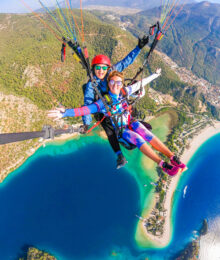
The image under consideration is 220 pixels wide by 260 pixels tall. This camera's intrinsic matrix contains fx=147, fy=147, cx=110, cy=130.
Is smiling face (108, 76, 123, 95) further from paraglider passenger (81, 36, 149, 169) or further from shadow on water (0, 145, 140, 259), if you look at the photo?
shadow on water (0, 145, 140, 259)

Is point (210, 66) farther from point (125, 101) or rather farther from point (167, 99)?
point (125, 101)

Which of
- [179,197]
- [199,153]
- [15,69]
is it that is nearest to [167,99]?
[199,153]

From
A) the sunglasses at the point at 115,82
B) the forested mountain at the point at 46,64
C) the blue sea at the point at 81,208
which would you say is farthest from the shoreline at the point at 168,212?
the sunglasses at the point at 115,82

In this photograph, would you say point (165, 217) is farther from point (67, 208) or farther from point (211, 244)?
point (67, 208)

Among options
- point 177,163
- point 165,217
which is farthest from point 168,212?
point 177,163

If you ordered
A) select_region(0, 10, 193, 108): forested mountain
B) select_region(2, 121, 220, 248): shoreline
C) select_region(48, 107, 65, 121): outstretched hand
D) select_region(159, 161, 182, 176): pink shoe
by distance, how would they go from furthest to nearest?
select_region(0, 10, 193, 108): forested mountain
select_region(2, 121, 220, 248): shoreline
select_region(159, 161, 182, 176): pink shoe
select_region(48, 107, 65, 121): outstretched hand

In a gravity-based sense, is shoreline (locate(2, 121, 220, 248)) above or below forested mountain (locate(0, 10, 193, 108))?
below

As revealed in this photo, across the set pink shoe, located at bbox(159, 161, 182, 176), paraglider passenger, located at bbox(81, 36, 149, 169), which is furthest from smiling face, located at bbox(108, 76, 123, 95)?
pink shoe, located at bbox(159, 161, 182, 176)

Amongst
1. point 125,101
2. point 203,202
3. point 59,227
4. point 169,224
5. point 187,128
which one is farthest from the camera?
point 187,128
